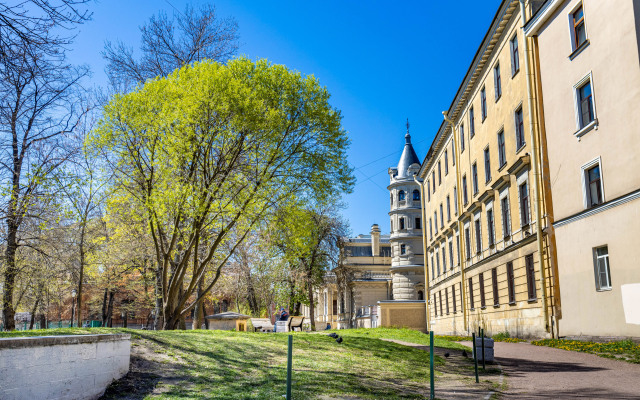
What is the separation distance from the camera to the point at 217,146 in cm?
1820

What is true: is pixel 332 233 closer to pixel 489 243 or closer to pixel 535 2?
pixel 489 243

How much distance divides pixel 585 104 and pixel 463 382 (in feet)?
38.7

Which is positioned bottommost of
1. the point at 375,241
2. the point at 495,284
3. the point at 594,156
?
the point at 495,284

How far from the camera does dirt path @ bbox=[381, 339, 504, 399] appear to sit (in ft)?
29.6

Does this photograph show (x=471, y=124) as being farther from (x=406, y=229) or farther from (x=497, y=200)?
(x=406, y=229)

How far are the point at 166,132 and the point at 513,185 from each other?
15.0 meters

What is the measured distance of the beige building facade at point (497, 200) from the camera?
830 inches

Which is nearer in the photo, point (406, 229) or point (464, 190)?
point (464, 190)

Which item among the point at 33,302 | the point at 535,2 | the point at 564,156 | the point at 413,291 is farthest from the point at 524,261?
the point at 413,291

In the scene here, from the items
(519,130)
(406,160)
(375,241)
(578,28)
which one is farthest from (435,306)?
(375,241)

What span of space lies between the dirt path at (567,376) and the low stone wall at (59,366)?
633 cm

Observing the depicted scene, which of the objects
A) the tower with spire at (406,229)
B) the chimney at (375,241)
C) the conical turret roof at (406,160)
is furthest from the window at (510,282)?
the chimney at (375,241)

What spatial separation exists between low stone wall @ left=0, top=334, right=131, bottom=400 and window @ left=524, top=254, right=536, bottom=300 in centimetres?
1755

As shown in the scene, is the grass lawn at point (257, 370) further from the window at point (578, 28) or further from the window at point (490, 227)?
the window at point (490, 227)
